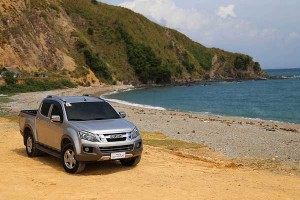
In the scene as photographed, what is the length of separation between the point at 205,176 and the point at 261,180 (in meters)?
1.48

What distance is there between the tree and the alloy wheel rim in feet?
211

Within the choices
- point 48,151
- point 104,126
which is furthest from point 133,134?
point 48,151

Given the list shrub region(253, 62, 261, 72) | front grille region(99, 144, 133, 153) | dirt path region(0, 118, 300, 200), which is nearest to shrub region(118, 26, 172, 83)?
shrub region(253, 62, 261, 72)

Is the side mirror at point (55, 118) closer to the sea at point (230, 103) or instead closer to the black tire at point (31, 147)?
the black tire at point (31, 147)

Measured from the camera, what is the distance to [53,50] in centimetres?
9162

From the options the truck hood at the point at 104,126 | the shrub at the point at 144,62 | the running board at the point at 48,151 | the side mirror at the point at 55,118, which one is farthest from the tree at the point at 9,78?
the truck hood at the point at 104,126

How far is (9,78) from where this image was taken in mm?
71625

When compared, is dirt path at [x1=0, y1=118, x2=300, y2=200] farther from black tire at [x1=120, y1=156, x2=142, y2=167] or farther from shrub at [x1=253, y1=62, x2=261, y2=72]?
shrub at [x1=253, y1=62, x2=261, y2=72]

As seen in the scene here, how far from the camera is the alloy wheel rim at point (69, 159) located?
10.7m

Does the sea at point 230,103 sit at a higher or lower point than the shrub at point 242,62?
lower

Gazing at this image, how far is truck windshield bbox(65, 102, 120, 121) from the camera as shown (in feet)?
37.7

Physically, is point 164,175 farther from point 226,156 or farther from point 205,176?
point 226,156

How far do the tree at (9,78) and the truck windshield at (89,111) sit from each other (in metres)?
63.4

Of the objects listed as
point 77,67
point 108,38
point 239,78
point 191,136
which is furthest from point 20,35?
point 239,78
